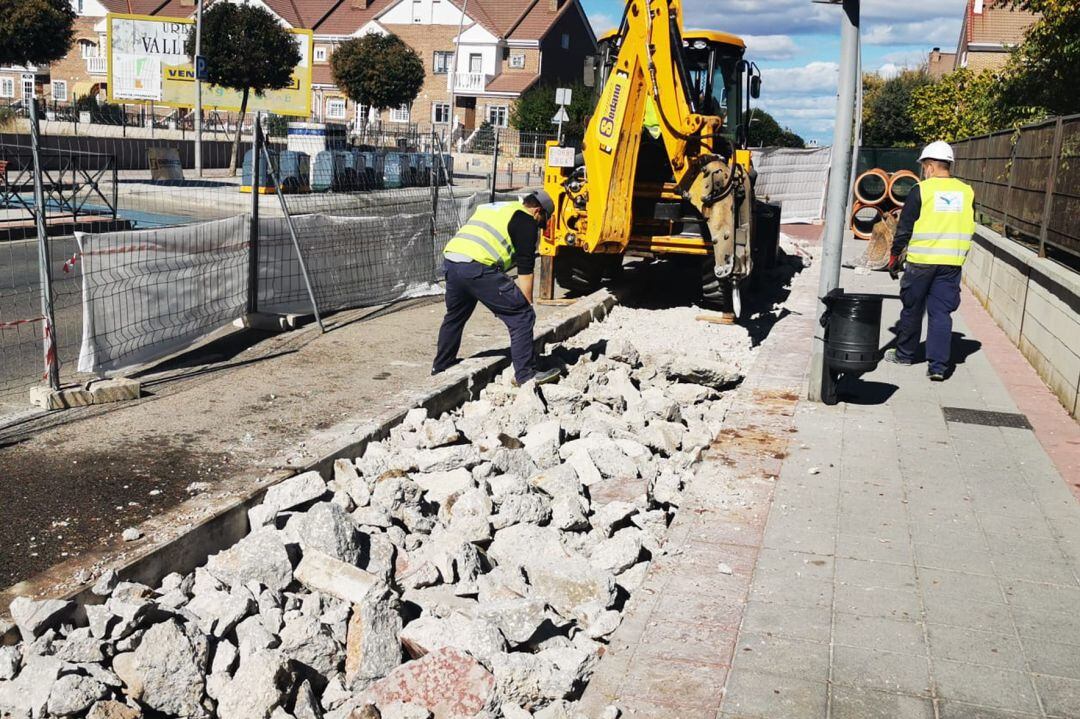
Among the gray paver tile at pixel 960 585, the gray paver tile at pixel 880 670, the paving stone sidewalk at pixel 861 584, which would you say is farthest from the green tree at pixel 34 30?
the gray paver tile at pixel 880 670

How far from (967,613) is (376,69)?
46174 millimetres

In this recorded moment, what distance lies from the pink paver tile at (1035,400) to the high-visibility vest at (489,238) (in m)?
3.97

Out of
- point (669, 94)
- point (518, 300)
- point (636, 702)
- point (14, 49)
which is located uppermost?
point (14, 49)

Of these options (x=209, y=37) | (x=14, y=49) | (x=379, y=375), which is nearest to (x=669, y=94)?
(x=379, y=375)

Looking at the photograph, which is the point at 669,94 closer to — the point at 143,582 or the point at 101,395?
the point at 101,395

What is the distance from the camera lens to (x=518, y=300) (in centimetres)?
776

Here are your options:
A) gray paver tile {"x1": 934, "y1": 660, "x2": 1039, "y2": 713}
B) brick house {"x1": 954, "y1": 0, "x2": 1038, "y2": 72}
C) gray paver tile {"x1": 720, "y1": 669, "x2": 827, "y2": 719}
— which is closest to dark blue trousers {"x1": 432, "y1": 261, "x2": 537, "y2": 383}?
gray paver tile {"x1": 720, "y1": 669, "x2": 827, "y2": 719}

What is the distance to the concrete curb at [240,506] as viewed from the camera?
4051 millimetres

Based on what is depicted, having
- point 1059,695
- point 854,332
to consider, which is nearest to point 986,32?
point 854,332

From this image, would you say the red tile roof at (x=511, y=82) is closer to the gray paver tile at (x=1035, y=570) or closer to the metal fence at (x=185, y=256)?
the metal fence at (x=185, y=256)

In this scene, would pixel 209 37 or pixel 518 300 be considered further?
pixel 209 37

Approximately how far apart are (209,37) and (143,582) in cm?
3593

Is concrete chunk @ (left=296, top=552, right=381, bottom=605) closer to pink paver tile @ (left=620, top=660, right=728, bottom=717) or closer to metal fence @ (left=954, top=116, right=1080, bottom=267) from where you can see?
pink paver tile @ (left=620, top=660, right=728, bottom=717)

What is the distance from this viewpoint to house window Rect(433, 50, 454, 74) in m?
65.3
